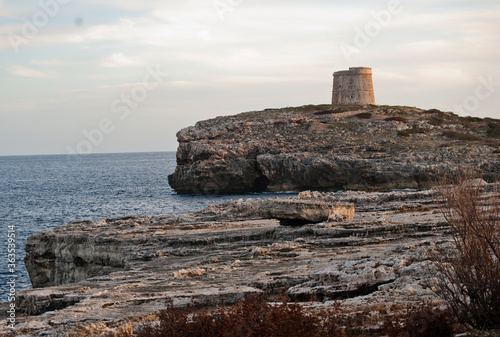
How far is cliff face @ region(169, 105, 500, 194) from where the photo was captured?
218 feet

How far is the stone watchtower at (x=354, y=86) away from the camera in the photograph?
329 feet

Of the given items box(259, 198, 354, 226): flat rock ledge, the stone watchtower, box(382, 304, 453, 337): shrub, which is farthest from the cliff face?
box(382, 304, 453, 337): shrub

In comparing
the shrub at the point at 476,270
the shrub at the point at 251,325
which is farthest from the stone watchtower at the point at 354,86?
the shrub at the point at 251,325

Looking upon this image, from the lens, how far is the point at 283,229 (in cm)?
2212

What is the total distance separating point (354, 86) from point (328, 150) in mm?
30215

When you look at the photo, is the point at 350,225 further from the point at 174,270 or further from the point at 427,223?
the point at 174,270

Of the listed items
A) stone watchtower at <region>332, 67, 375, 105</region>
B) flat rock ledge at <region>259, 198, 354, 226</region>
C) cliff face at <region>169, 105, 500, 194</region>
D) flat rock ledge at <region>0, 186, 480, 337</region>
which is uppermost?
stone watchtower at <region>332, 67, 375, 105</region>

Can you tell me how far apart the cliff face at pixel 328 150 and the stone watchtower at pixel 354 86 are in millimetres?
8811

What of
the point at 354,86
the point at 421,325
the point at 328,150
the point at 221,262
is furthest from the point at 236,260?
the point at 354,86

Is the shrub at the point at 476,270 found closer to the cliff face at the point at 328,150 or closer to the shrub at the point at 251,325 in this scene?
the shrub at the point at 251,325

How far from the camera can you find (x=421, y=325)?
9.20 metres

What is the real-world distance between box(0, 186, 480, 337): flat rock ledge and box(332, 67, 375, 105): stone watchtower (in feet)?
237

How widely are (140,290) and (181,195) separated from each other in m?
62.0

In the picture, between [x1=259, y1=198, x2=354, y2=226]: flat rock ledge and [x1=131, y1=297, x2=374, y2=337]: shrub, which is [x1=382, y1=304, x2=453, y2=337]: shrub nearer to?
[x1=131, y1=297, x2=374, y2=337]: shrub
